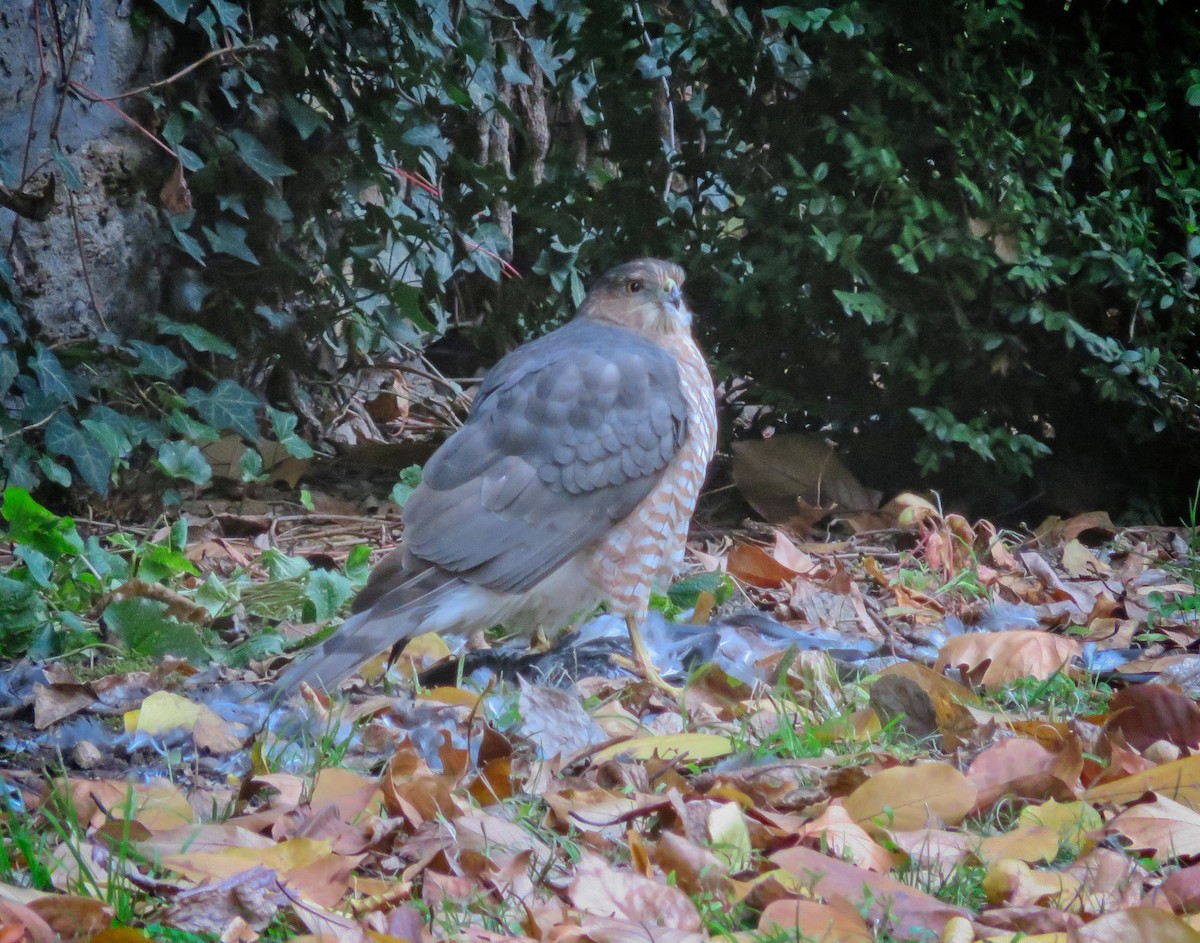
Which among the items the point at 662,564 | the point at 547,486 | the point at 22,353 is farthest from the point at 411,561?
the point at 22,353

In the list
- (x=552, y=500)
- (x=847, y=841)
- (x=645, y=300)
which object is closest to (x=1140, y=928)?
(x=847, y=841)

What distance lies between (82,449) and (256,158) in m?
1.18

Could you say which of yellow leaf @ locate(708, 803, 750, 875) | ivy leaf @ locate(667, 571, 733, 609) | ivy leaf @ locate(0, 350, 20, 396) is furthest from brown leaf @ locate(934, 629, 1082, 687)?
ivy leaf @ locate(0, 350, 20, 396)

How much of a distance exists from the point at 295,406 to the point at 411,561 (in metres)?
2.48

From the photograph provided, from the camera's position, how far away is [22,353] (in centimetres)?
441

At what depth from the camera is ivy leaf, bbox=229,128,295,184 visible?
4.69 metres

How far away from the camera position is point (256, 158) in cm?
471

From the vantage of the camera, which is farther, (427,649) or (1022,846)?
(427,649)

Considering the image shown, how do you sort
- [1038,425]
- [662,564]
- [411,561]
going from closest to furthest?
[411,561], [662,564], [1038,425]

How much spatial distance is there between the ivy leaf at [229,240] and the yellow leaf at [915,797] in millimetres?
3364

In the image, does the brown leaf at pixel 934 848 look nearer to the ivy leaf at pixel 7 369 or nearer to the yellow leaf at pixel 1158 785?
the yellow leaf at pixel 1158 785

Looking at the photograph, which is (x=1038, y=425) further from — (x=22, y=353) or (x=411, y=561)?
(x=22, y=353)

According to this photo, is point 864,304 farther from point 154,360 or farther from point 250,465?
point 154,360

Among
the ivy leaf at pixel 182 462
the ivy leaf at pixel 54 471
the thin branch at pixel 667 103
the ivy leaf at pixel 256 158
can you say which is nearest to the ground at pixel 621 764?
the ivy leaf at pixel 54 471
